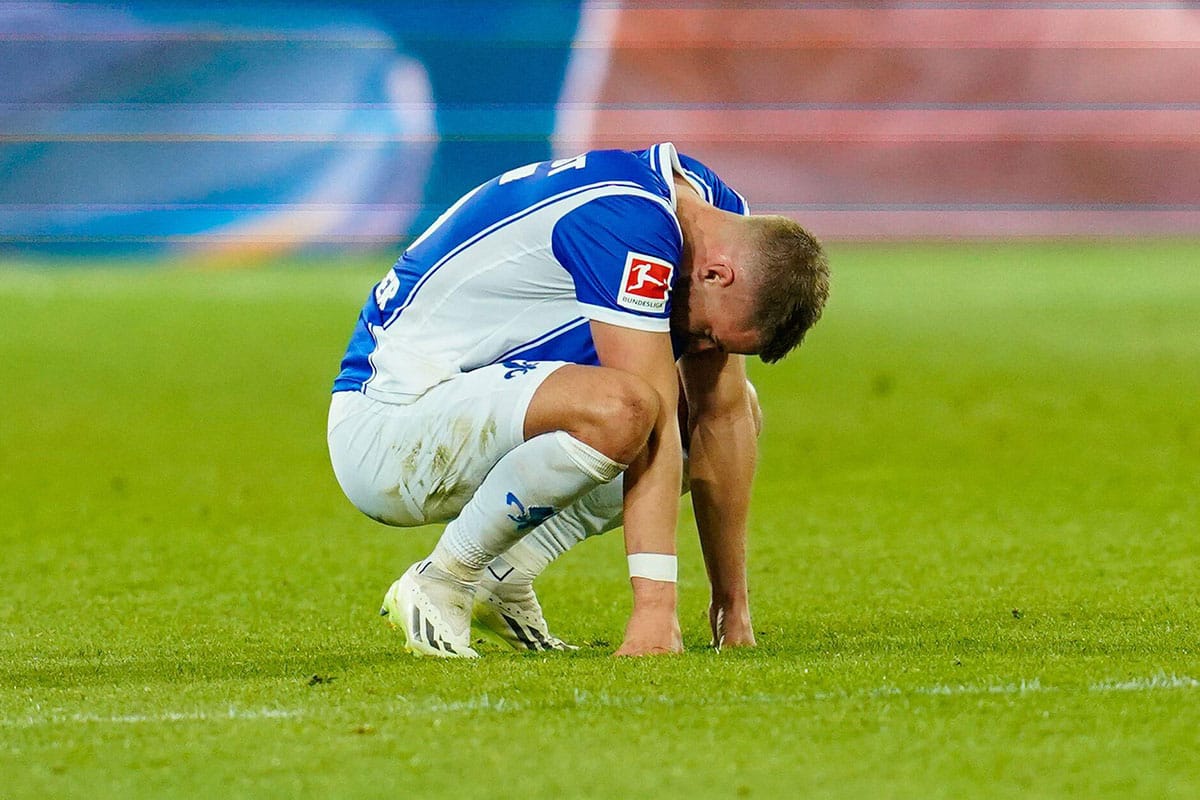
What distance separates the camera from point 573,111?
40.2ft

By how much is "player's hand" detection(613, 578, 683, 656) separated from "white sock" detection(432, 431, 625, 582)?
0.17 metres

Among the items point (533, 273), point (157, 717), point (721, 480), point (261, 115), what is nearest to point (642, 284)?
point (533, 273)

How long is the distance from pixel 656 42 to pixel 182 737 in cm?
1050

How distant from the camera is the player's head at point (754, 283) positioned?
2777 millimetres

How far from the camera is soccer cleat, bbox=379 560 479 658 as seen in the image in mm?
2904

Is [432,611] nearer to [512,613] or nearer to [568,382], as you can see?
[512,613]

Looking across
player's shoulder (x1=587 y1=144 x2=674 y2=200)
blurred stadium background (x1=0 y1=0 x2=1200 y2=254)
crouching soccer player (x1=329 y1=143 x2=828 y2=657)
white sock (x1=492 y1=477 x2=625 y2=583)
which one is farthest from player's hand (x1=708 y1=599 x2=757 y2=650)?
blurred stadium background (x1=0 y1=0 x2=1200 y2=254)

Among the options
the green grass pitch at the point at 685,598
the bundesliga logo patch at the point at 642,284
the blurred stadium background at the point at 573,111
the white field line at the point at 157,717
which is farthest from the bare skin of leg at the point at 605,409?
the blurred stadium background at the point at 573,111

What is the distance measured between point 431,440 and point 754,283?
0.56 m

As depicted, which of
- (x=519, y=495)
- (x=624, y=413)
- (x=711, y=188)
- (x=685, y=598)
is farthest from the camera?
(x=685, y=598)

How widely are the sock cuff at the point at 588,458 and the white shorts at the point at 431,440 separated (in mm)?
88

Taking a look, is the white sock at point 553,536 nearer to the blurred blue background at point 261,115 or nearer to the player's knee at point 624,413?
the player's knee at point 624,413

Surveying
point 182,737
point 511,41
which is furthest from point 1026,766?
point 511,41

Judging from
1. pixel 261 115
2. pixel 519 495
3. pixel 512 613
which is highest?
pixel 261 115
